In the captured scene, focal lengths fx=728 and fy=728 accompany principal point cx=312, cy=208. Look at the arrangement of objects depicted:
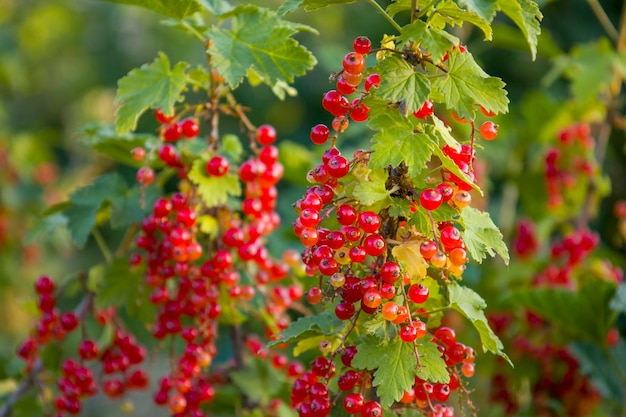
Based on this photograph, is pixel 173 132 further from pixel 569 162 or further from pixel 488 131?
pixel 569 162

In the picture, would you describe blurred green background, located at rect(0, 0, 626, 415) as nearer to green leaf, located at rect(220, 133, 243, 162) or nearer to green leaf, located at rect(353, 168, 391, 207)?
green leaf, located at rect(220, 133, 243, 162)

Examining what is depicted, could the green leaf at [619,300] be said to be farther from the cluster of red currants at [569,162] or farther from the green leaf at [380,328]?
the green leaf at [380,328]

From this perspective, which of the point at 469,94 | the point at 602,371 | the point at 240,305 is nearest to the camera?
the point at 469,94

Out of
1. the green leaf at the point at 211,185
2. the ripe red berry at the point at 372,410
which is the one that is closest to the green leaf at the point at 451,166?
the ripe red berry at the point at 372,410

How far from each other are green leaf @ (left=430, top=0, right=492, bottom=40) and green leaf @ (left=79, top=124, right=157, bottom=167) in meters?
0.69

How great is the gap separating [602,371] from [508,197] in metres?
0.98

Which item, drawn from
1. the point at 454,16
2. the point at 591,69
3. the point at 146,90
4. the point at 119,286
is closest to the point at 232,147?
the point at 146,90

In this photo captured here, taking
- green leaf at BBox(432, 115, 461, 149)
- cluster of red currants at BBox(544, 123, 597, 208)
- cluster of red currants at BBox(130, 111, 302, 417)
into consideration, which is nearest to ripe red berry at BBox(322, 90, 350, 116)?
green leaf at BBox(432, 115, 461, 149)

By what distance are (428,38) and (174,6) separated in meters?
0.57

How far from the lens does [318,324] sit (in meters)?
1.07

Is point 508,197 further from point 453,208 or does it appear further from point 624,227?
point 453,208

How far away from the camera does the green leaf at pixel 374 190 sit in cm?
95

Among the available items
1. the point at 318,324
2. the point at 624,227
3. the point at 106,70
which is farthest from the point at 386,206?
the point at 106,70

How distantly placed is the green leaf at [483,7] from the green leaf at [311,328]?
0.47 metres
